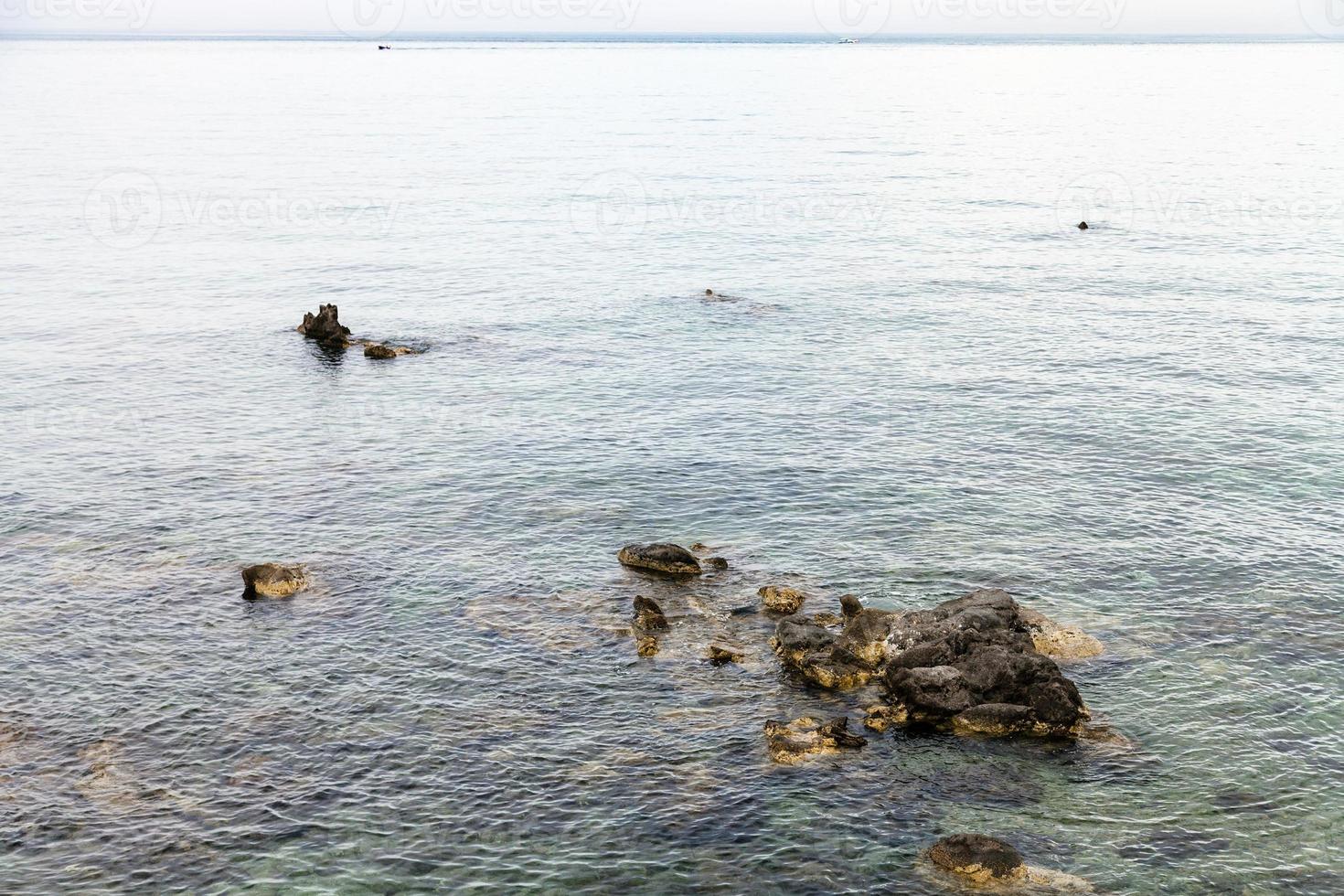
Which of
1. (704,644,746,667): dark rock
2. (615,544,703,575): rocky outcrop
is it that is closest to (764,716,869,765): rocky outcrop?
(704,644,746,667): dark rock

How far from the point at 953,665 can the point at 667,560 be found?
630 inches

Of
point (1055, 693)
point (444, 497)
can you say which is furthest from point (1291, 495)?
point (444, 497)

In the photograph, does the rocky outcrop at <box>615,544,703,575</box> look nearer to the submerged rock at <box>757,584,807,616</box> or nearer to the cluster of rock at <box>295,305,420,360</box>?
the submerged rock at <box>757,584,807,616</box>

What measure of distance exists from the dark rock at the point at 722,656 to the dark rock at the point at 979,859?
14084 millimetres

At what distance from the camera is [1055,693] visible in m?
46.0

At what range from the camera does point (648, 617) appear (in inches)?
2130

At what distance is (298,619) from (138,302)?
71178 millimetres

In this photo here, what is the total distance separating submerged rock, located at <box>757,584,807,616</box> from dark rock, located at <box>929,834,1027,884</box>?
1740 cm

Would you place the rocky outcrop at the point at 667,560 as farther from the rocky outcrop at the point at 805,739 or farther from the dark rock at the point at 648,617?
the rocky outcrop at the point at 805,739

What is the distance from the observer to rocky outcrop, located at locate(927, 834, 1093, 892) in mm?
37938

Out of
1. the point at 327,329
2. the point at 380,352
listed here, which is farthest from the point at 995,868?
the point at 327,329

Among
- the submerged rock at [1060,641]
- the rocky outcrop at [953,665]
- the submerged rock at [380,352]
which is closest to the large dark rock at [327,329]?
the submerged rock at [380,352]

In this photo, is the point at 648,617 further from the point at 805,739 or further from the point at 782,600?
the point at 805,739

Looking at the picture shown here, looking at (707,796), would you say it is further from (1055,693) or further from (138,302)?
(138,302)
